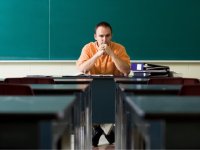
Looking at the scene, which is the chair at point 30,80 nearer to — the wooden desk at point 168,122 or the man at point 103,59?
the man at point 103,59

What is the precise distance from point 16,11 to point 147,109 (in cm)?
419

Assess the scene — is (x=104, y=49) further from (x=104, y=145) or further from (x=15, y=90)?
(x=15, y=90)

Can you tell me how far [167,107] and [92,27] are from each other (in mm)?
3922

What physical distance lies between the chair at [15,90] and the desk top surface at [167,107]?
0.61m

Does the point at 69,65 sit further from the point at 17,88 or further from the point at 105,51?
the point at 17,88

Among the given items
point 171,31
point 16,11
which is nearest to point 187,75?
point 171,31

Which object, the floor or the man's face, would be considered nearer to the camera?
the floor

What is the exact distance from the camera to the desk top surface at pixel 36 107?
111cm

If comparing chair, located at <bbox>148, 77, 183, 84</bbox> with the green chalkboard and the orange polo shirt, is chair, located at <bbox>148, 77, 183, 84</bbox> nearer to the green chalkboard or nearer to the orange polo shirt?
the orange polo shirt

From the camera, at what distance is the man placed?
401cm

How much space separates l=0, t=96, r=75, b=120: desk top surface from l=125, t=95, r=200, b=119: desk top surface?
0.23 meters

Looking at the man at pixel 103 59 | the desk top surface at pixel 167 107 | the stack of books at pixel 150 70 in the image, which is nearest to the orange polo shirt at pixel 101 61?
the man at pixel 103 59

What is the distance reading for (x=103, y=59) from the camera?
4.20 m

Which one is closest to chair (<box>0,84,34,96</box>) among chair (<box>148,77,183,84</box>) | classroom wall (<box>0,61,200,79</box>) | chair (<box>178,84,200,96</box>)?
chair (<box>178,84,200,96</box>)
